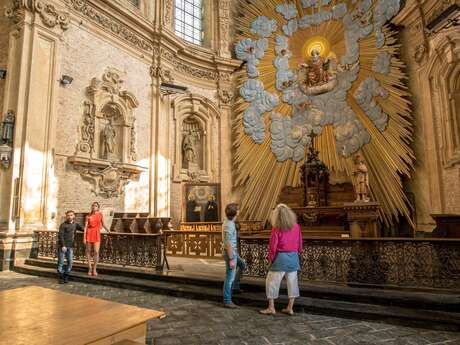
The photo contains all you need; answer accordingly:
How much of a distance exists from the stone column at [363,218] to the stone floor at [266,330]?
135 inches

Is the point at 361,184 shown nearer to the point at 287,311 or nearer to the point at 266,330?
the point at 287,311

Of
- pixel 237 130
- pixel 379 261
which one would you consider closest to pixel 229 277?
pixel 379 261

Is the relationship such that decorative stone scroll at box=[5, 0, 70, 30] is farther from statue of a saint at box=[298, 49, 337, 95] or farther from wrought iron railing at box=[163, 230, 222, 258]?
statue of a saint at box=[298, 49, 337, 95]

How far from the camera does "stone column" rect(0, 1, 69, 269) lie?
26.5ft

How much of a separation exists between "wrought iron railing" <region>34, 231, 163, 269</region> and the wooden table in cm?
408

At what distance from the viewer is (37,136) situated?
8.59 meters

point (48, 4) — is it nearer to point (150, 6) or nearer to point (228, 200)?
point (150, 6)

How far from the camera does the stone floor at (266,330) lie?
326 centimetres

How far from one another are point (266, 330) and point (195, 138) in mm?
11706

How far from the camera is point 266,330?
3.55m

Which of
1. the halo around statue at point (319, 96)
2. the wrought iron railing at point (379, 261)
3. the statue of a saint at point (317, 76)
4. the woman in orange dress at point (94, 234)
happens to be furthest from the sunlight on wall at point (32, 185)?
the statue of a saint at point (317, 76)

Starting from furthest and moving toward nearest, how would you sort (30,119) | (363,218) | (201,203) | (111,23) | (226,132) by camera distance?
(226,132)
(201,203)
(111,23)
(30,119)
(363,218)

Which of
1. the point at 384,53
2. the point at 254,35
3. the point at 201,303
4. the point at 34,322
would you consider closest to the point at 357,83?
the point at 384,53

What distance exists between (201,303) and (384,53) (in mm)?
11129
